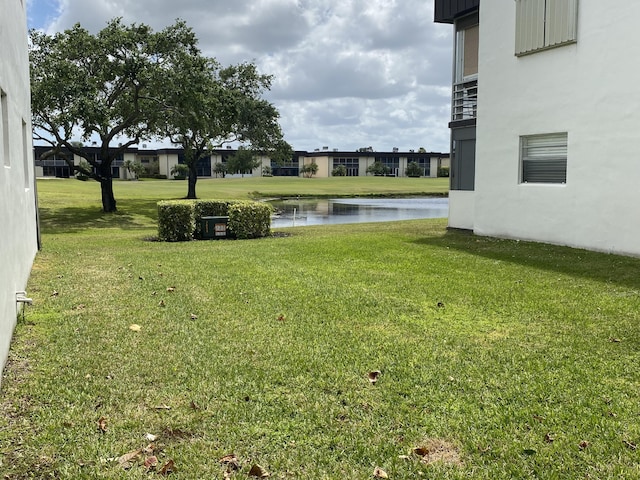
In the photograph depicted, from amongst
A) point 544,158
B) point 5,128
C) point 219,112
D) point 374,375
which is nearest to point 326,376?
point 374,375

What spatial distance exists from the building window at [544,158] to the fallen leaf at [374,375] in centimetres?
990

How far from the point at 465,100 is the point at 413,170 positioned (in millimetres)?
92330

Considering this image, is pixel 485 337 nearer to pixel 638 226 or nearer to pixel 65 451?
pixel 65 451

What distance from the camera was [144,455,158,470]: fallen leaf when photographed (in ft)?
11.0

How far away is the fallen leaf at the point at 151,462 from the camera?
3367 millimetres

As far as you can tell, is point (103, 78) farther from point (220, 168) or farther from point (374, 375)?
point (220, 168)

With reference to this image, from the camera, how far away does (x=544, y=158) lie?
13586 mm

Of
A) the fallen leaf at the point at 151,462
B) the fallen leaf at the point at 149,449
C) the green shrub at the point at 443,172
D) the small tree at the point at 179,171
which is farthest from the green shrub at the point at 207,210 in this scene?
the green shrub at the point at 443,172

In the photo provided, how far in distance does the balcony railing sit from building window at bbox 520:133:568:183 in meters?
3.53

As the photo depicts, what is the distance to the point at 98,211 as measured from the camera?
2944cm

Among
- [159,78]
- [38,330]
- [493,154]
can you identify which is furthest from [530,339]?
[159,78]

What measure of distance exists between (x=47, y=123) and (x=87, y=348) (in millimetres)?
21476

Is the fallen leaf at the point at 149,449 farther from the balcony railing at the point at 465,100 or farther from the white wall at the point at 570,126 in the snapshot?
the balcony railing at the point at 465,100

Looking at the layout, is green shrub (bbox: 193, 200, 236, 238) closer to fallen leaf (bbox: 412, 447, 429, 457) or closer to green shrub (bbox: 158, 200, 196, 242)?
green shrub (bbox: 158, 200, 196, 242)
